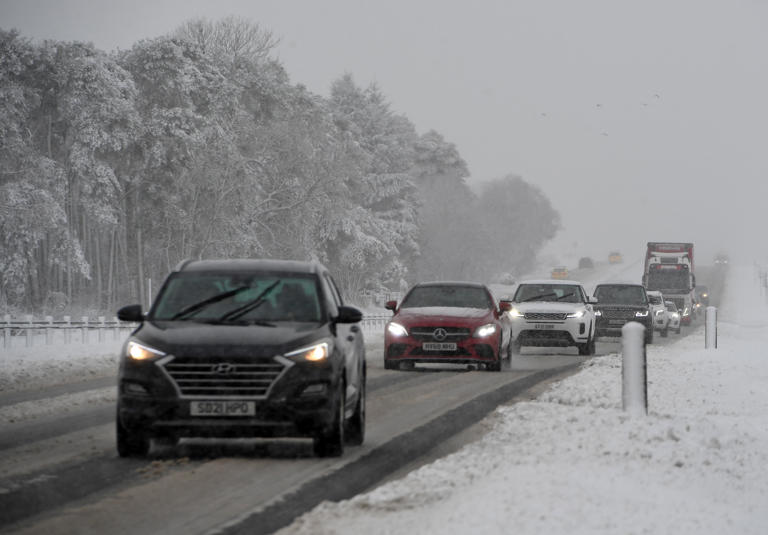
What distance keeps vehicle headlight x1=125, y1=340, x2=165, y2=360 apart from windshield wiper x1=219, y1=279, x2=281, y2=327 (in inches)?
33.2

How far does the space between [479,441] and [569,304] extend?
1791cm

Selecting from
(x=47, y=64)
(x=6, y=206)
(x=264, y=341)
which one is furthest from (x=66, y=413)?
(x=47, y=64)

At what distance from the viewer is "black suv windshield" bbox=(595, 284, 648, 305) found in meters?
38.4

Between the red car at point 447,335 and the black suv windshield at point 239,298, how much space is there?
37.9 feet

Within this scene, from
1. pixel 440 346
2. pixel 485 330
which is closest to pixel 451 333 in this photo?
pixel 440 346

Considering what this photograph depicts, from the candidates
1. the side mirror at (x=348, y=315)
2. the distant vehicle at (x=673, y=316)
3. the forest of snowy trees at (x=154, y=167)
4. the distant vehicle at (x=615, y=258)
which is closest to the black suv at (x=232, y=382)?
the side mirror at (x=348, y=315)

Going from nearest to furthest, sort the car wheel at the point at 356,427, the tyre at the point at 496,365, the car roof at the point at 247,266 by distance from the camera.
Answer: the car wheel at the point at 356,427 < the car roof at the point at 247,266 < the tyre at the point at 496,365

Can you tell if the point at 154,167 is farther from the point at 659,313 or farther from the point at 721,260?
the point at 721,260

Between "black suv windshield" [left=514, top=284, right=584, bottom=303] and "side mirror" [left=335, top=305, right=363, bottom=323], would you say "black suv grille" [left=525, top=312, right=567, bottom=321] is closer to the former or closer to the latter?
"black suv windshield" [left=514, top=284, right=584, bottom=303]

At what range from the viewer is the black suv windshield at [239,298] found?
10.6 meters

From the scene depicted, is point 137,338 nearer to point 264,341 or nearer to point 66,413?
point 264,341

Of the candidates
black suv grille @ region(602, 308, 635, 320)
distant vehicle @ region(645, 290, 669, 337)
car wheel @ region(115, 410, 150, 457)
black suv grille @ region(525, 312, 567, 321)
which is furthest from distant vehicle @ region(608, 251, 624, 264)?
car wheel @ region(115, 410, 150, 457)

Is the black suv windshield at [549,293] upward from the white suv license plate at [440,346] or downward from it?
upward

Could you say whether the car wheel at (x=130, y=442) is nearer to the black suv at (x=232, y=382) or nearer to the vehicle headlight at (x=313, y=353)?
the black suv at (x=232, y=382)
